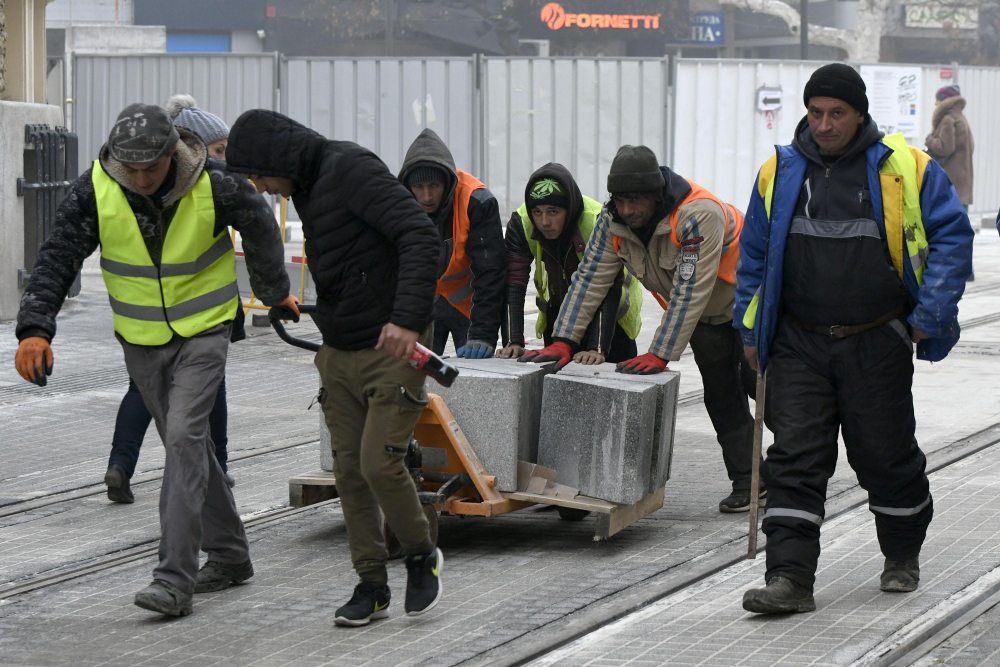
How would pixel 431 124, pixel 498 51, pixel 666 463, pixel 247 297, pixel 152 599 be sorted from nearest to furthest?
pixel 152 599 < pixel 666 463 < pixel 247 297 < pixel 431 124 < pixel 498 51

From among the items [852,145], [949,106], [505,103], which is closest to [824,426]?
[852,145]

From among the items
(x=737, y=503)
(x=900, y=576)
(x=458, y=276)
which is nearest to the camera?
(x=900, y=576)

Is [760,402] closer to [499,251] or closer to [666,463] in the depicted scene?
[666,463]

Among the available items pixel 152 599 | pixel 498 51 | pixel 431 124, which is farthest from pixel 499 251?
pixel 498 51

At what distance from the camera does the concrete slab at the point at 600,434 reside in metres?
5.79

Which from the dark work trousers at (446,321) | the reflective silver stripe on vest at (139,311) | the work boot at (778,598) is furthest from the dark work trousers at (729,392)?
the reflective silver stripe on vest at (139,311)

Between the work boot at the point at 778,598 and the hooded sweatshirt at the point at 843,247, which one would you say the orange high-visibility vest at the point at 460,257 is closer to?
the hooded sweatshirt at the point at 843,247

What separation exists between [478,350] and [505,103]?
15107mm

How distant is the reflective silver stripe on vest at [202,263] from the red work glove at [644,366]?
172 cm

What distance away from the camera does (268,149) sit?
185 inches

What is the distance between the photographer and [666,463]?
614cm

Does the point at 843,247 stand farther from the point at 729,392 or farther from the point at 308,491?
the point at 308,491

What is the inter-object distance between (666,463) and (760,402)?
0.89 metres

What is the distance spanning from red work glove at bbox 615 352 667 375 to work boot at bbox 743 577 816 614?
1.32 m
